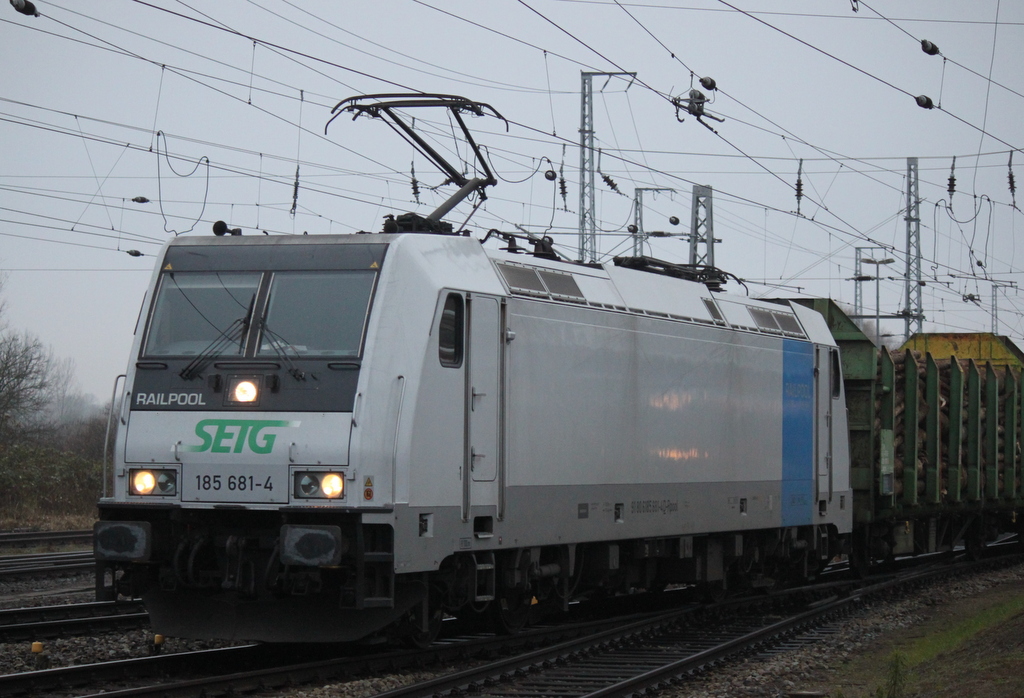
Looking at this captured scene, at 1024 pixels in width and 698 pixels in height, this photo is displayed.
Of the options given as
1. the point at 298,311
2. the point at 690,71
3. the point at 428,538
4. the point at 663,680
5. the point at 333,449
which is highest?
the point at 690,71

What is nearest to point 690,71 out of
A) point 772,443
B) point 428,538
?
point 772,443

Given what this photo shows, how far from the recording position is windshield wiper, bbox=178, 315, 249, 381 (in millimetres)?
9750

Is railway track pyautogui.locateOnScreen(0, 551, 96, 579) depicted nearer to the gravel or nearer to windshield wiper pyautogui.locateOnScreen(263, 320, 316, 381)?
the gravel

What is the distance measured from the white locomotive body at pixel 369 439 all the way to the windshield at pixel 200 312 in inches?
0.7

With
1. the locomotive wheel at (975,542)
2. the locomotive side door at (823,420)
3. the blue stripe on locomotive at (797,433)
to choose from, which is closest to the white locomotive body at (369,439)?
the blue stripe on locomotive at (797,433)

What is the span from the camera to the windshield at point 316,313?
960cm

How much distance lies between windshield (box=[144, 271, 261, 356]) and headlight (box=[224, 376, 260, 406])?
0.27 m

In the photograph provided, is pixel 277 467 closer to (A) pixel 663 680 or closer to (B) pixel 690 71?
(A) pixel 663 680

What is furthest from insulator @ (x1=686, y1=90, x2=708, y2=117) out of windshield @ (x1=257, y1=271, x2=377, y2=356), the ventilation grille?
windshield @ (x1=257, y1=271, x2=377, y2=356)

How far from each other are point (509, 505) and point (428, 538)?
1.26m

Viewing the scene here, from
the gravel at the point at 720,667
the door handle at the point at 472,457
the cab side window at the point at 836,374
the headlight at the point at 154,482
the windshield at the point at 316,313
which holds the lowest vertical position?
the gravel at the point at 720,667

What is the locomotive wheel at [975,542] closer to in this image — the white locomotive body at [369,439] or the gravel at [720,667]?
the gravel at [720,667]

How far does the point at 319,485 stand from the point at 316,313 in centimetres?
145

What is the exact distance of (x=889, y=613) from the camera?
50.9 ft
